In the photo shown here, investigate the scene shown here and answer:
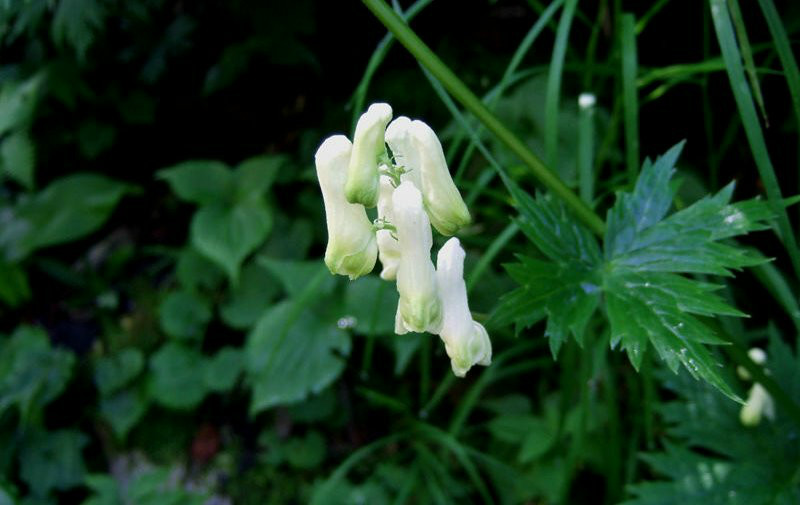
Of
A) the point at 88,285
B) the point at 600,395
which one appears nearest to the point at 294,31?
the point at 88,285

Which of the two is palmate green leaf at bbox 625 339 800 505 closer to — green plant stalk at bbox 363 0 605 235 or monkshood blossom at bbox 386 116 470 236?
green plant stalk at bbox 363 0 605 235

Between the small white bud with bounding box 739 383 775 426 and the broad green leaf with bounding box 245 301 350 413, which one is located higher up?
the broad green leaf with bounding box 245 301 350 413

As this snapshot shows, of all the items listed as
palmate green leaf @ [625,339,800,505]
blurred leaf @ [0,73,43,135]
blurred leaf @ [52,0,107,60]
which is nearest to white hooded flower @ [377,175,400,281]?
palmate green leaf @ [625,339,800,505]

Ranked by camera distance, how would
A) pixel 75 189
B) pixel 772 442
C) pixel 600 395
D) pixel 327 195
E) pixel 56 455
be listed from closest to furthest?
1. pixel 327 195
2. pixel 772 442
3. pixel 600 395
4. pixel 56 455
5. pixel 75 189

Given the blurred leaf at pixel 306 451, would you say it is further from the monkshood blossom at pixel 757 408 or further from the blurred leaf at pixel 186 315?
the monkshood blossom at pixel 757 408

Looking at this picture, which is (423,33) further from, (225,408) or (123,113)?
(225,408)

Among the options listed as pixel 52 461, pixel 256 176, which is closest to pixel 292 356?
pixel 256 176

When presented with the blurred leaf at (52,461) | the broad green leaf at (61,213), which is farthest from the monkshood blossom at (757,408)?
the broad green leaf at (61,213)
